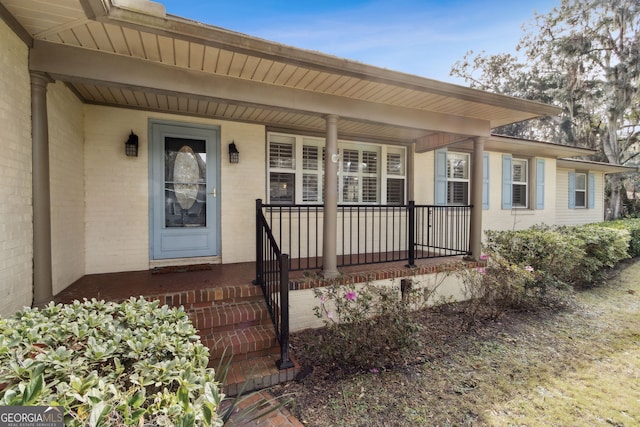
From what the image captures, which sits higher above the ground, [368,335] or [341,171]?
[341,171]

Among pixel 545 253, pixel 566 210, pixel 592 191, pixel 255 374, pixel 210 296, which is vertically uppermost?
pixel 592 191

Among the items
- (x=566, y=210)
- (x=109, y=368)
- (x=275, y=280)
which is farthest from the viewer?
(x=566, y=210)

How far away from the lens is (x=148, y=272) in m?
4.14

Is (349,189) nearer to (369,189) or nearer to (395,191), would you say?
(369,189)

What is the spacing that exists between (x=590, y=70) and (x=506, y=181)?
31.0 feet

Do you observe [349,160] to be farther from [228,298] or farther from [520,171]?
[520,171]

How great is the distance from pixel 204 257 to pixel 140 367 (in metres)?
3.58

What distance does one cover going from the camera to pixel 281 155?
5.30m

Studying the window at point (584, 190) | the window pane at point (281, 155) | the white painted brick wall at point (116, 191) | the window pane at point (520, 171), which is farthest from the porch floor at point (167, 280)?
the window at point (584, 190)

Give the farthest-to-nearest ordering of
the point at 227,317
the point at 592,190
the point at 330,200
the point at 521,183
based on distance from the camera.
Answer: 1. the point at 592,190
2. the point at 521,183
3. the point at 330,200
4. the point at 227,317

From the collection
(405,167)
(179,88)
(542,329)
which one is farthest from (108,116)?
(542,329)

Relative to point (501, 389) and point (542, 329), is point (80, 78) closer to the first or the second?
point (501, 389)

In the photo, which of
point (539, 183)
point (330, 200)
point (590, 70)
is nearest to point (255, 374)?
point (330, 200)

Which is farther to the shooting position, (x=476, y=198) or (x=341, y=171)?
(x=341, y=171)
